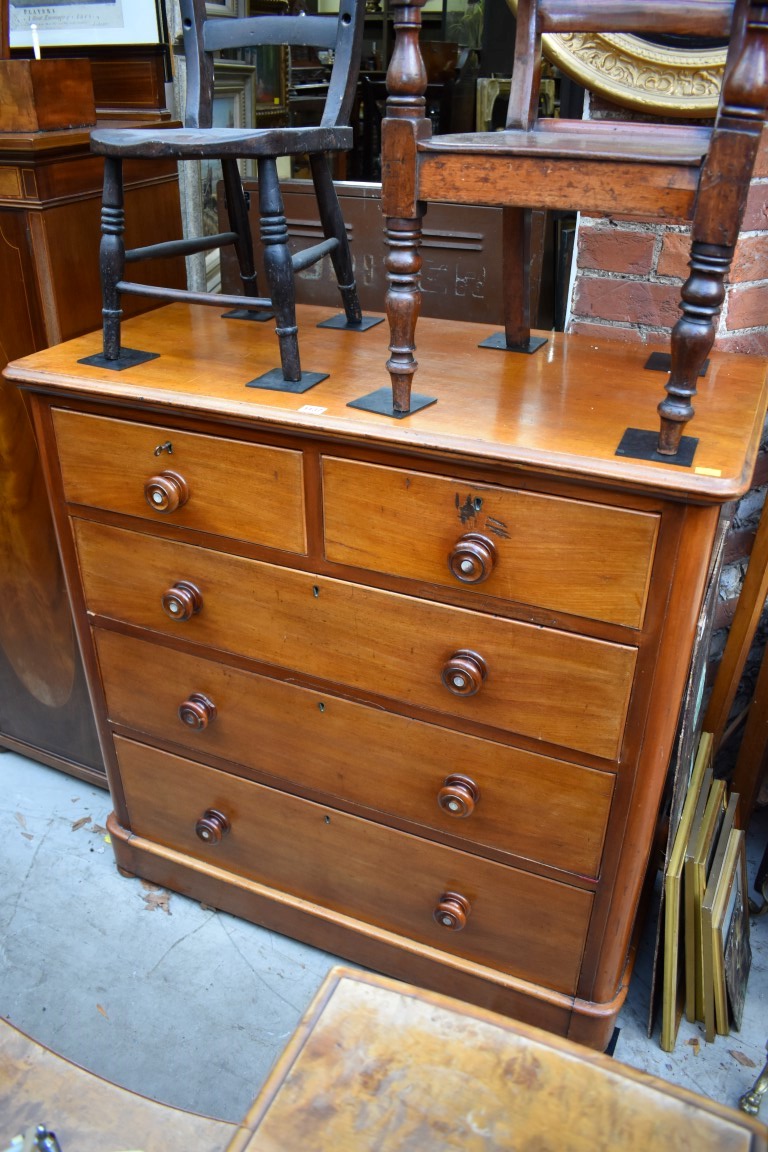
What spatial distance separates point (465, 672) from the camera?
1439mm

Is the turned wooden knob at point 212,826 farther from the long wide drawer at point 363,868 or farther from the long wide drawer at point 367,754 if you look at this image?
the long wide drawer at point 367,754

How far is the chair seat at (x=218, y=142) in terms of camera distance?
1.39m

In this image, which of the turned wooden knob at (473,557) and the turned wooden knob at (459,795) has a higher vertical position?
the turned wooden knob at (473,557)

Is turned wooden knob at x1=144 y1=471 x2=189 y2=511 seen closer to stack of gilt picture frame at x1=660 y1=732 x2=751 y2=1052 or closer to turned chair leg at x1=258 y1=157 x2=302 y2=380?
turned chair leg at x1=258 y1=157 x2=302 y2=380

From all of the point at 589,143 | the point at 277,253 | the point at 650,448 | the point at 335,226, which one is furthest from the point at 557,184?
the point at 335,226

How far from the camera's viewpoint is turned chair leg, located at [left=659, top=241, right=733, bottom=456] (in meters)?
1.10

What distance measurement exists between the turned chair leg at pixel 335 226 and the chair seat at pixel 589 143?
14.5 inches

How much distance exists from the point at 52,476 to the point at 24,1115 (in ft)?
3.65

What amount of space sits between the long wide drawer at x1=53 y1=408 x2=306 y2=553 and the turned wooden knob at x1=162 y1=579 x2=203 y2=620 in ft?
0.41

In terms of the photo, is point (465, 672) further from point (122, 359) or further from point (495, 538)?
point (122, 359)

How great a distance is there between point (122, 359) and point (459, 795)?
3.34ft

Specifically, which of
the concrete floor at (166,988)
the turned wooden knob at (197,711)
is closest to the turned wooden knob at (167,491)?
the turned wooden knob at (197,711)

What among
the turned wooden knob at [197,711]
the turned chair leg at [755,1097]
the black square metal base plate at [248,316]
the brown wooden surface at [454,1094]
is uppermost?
the black square metal base plate at [248,316]

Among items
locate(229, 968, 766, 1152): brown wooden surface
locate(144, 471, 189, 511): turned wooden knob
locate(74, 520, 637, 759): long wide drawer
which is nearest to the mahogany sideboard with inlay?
locate(74, 520, 637, 759): long wide drawer
